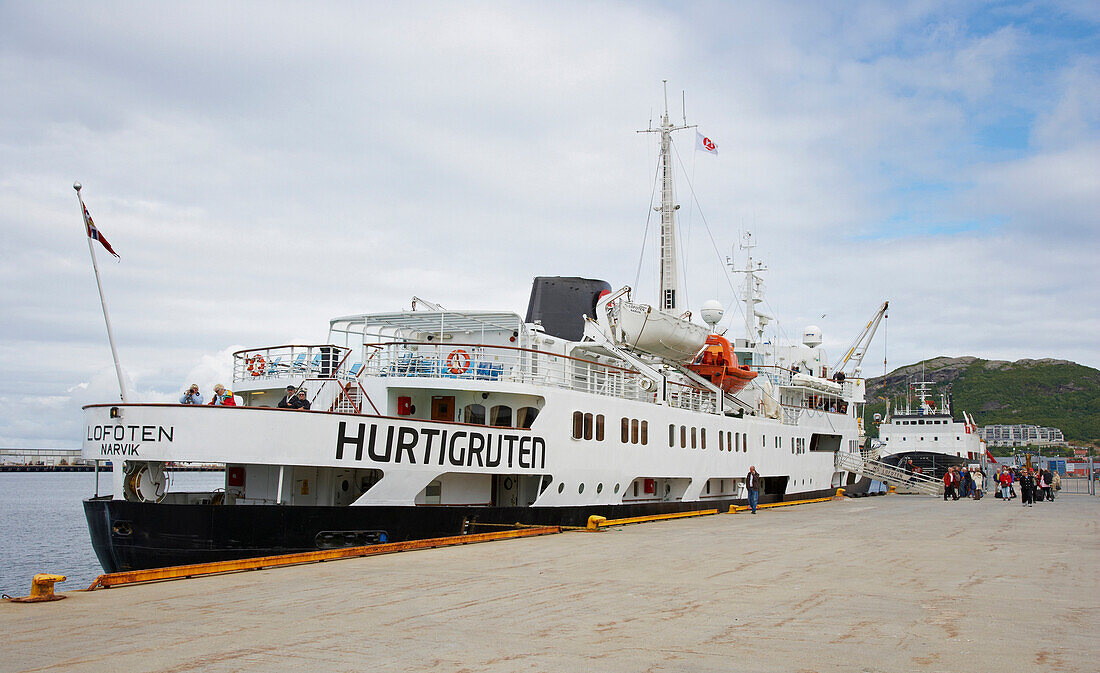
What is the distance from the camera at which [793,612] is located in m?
9.15

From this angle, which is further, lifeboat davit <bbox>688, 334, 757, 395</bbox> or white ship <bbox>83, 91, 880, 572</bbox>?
lifeboat davit <bbox>688, 334, 757, 395</bbox>

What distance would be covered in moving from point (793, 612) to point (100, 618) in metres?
7.38

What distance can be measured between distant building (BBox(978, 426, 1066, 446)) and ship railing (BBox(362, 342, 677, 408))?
123 metres

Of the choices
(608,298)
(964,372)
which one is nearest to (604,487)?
(608,298)

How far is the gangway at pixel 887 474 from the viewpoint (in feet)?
134

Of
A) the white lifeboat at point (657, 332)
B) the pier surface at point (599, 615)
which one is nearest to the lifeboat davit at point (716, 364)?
the white lifeboat at point (657, 332)

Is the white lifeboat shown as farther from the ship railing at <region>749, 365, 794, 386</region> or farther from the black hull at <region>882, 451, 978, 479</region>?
the black hull at <region>882, 451, 978, 479</region>

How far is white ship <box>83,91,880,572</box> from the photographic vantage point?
1417 cm

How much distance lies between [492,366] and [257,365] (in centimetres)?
524

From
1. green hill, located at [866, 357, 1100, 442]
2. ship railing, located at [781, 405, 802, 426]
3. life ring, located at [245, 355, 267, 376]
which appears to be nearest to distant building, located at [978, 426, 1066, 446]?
green hill, located at [866, 357, 1100, 442]

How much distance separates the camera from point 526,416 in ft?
63.7

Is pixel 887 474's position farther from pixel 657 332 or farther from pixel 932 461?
pixel 657 332

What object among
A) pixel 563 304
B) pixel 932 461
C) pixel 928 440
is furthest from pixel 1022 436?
pixel 563 304

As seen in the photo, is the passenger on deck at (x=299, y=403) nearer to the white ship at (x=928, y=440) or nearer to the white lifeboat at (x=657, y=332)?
the white lifeboat at (x=657, y=332)
